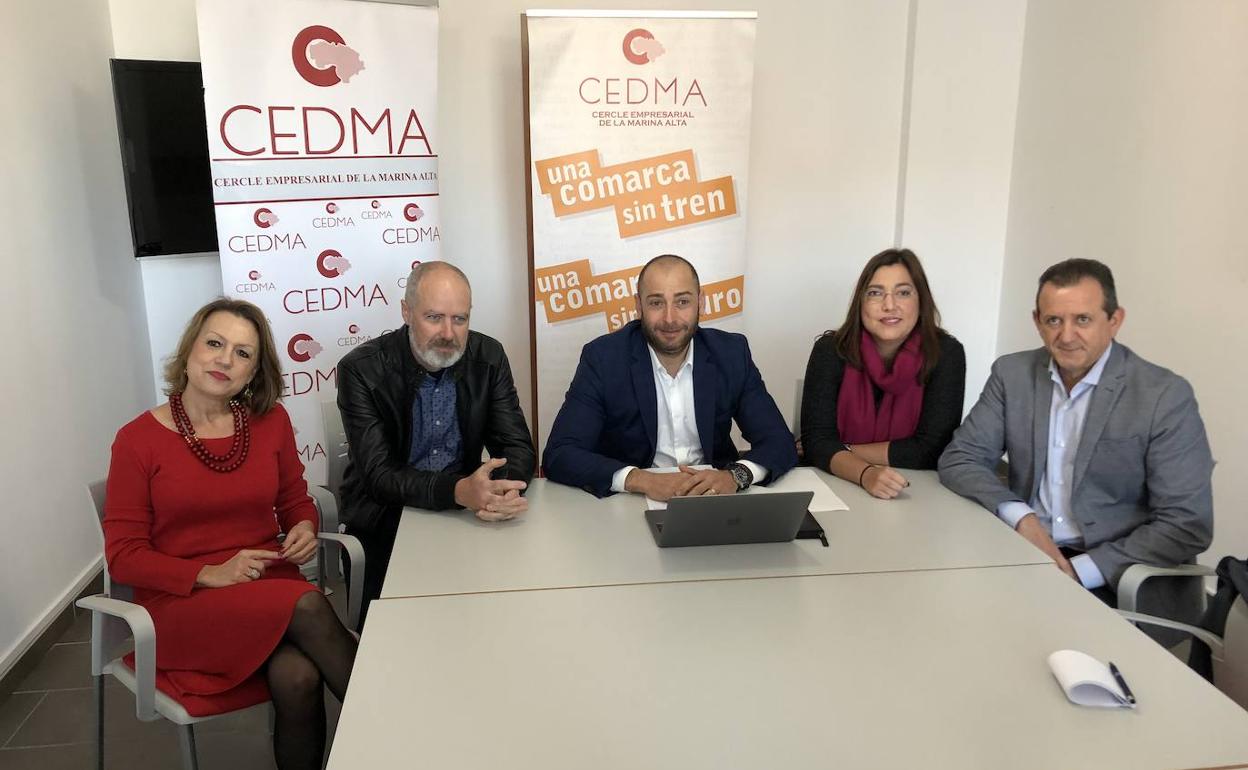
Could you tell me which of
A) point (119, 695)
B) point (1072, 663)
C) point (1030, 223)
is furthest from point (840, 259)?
point (119, 695)

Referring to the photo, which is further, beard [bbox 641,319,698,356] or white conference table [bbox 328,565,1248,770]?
beard [bbox 641,319,698,356]

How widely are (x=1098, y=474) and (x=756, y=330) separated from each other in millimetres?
2548

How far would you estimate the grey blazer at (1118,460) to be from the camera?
214 cm

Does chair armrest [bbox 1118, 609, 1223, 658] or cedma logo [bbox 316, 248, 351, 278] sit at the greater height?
cedma logo [bbox 316, 248, 351, 278]

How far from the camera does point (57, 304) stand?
10.9ft

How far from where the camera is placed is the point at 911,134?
439cm

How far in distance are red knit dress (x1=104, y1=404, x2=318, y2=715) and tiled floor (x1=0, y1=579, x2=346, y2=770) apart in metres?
0.35

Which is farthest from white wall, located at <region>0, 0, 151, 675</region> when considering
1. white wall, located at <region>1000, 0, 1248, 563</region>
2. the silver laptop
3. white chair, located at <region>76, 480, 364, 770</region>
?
white wall, located at <region>1000, 0, 1248, 563</region>

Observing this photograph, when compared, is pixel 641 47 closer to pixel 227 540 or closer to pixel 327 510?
pixel 327 510

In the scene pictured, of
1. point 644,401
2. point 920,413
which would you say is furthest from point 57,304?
point 920,413

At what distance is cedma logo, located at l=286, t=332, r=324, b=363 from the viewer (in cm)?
368

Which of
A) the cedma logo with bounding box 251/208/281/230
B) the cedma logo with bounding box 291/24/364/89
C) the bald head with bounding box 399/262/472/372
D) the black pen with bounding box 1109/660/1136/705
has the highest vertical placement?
the cedma logo with bounding box 291/24/364/89

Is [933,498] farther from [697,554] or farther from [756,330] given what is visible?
[756,330]

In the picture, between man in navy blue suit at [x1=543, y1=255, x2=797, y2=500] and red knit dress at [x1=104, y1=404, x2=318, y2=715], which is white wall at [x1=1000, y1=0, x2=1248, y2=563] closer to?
man in navy blue suit at [x1=543, y1=255, x2=797, y2=500]
